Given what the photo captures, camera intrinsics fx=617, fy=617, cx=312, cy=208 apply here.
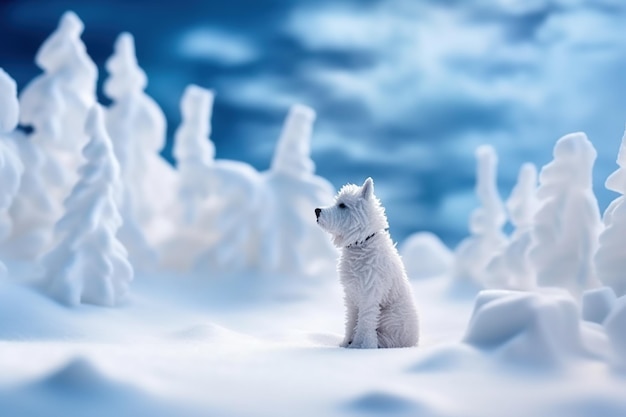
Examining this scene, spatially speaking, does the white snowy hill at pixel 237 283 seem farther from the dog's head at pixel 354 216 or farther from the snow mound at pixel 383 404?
the dog's head at pixel 354 216

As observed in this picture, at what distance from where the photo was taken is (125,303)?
8922mm

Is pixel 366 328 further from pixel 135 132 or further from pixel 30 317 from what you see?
pixel 135 132


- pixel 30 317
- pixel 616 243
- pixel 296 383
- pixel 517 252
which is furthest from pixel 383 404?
pixel 517 252

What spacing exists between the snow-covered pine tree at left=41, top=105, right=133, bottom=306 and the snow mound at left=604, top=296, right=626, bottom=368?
6.28 metres

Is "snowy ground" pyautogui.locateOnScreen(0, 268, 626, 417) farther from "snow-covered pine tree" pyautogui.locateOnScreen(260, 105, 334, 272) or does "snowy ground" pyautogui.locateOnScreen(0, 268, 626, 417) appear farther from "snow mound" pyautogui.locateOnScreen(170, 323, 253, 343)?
"snow-covered pine tree" pyautogui.locateOnScreen(260, 105, 334, 272)

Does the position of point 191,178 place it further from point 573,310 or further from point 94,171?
point 573,310

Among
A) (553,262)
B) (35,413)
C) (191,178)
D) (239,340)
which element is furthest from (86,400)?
(191,178)

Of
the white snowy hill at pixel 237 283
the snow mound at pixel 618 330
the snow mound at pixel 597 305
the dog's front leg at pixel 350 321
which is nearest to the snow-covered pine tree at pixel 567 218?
the white snowy hill at pixel 237 283

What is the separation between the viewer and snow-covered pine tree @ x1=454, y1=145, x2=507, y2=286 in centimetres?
1255

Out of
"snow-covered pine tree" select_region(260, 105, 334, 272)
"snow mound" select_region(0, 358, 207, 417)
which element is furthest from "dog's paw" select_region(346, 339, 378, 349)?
"snow-covered pine tree" select_region(260, 105, 334, 272)

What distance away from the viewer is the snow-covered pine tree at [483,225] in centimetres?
1255

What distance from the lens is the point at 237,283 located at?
11.4 m

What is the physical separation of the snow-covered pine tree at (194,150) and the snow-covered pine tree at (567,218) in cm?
675

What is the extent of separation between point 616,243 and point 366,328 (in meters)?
2.96
